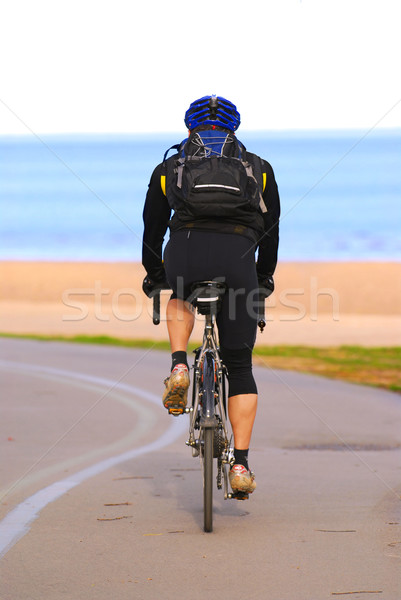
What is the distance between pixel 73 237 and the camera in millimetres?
66750

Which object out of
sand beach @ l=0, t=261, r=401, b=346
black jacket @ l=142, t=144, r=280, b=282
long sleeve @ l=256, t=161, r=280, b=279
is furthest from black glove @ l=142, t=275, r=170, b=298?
sand beach @ l=0, t=261, r=401, b=346

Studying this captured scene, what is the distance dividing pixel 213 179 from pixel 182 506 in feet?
5.93

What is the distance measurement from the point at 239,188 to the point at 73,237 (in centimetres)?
6258

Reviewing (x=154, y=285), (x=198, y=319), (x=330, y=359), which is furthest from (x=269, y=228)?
(x=198, y=319)

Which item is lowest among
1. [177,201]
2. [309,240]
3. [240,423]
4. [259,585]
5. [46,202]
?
[259,585]

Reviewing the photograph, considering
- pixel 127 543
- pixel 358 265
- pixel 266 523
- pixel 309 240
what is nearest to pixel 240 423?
pixel 266 523

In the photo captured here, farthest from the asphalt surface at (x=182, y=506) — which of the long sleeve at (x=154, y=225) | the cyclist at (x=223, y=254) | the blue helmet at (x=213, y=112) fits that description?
the blue helmet at (x=213, y=112)

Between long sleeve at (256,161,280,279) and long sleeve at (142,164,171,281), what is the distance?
0.50 m

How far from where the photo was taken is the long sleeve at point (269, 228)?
502 centimetres

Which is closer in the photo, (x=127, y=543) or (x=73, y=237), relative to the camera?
(x=127, y=543)

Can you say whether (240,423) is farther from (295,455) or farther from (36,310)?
(36,310)

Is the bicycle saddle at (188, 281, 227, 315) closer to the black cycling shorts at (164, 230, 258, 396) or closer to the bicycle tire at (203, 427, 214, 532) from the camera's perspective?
the black cycling shorts at (164, 230, 258, 396)

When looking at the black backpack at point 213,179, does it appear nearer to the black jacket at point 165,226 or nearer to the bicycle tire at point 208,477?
the black jacket at point 165,226

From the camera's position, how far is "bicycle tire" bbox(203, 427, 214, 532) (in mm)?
4765
